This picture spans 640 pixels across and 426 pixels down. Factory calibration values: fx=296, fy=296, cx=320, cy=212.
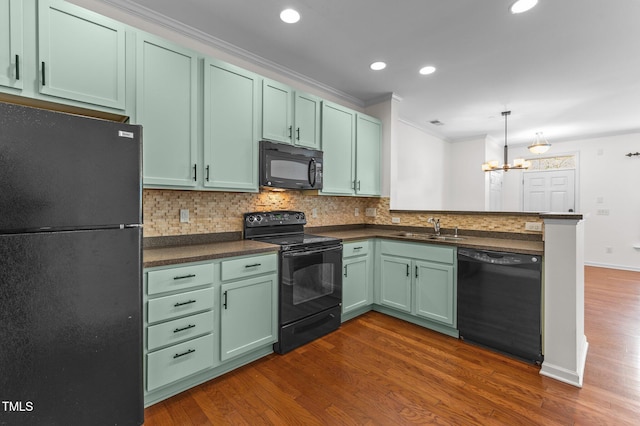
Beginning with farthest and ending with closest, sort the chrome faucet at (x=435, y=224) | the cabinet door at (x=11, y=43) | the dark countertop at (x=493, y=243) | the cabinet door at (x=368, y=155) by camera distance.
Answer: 1. the cabinet door at (x=368, y=155)
2. the chrome faucet at (x=435, y=224)
3. the dark countertop at (x=493, y=243)
4. the cabinet door at (x=11, y=43)

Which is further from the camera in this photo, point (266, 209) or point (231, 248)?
point (266, 209)

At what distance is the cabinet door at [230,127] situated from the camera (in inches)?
91.2

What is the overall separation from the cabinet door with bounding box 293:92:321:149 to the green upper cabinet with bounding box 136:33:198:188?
1014 millimetres

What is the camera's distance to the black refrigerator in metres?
1.17

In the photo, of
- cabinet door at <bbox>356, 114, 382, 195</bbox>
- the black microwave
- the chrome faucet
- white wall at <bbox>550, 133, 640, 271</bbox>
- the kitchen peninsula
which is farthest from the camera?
white wall at <bbox>550, 133, 640, 271</bbox>

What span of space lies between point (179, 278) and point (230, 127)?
4.13 ft

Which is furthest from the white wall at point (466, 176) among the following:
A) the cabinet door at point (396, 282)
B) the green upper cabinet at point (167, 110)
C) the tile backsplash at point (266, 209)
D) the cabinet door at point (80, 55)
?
the cabinet door at point (80, 55)

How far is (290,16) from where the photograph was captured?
2326 mm

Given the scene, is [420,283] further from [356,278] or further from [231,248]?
[231,248]

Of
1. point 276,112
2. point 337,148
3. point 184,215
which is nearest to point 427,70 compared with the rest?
point 337,148

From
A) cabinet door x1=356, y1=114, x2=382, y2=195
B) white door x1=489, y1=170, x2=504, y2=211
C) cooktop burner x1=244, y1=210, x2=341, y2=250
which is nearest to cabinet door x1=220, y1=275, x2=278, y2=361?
cooktop burner x1=244, y1=210, x2=341, y2=250

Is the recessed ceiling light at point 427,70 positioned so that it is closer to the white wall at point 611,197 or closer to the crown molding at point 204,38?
the crown molding at point 204,38

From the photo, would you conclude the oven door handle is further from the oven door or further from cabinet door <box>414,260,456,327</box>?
cabinet door <box>414,260,456,327</box>

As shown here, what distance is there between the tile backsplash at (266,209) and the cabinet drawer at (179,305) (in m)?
0.68
